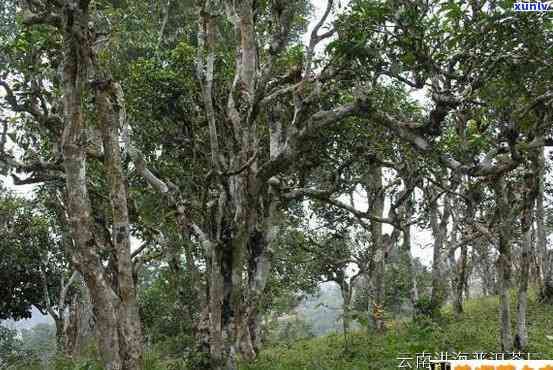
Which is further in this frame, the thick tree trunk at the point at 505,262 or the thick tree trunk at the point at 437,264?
the thick tree trunk at the point at 437,264

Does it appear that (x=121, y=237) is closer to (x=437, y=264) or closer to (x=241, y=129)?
(x=241, y=129)

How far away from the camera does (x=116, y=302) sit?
652 centimetres

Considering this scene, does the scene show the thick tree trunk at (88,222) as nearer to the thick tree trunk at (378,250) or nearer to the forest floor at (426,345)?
the forest floor at (426,345)

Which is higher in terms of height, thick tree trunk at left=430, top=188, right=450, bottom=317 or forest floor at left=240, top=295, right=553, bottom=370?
thick tree trunk at left=430, top=188, right=450, bottom=317

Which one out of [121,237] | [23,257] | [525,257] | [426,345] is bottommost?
[426,345]

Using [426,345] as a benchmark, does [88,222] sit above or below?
above

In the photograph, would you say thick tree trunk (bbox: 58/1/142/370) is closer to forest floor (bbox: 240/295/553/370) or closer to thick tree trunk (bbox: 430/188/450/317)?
forest floor (bbox: 240/295/553/370)

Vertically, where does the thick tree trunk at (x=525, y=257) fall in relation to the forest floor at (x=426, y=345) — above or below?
above

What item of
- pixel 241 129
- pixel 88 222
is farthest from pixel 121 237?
pixel 241 129

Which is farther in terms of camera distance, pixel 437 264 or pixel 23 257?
pixel 23 257

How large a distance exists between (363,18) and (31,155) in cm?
886

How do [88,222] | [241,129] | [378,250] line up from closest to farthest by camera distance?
[88,222]
[241,129]
[378,250]

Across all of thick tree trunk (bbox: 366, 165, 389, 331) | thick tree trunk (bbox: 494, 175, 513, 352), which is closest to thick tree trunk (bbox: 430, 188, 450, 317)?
thick tree trunk (bbox: 366, 165, 389, 331)

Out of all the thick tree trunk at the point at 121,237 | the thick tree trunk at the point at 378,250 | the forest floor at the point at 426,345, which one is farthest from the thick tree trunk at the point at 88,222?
the thick tree trunk at the point at 378,250
